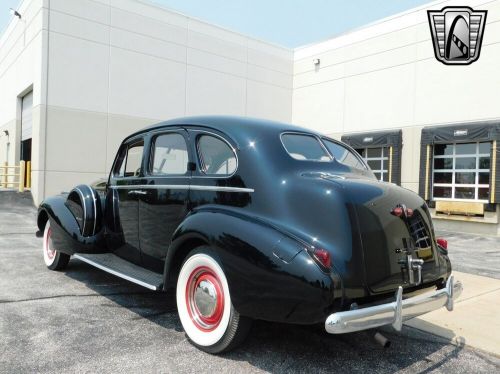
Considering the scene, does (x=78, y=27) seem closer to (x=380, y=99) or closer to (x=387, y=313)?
(x=380, y=99)

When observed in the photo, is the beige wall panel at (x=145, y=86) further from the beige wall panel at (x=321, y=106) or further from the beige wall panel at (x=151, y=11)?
the beige wall panel at (x=321, y=106)

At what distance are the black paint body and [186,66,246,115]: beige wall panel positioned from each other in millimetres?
14042

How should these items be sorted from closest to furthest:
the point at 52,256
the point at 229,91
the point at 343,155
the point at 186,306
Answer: the point at 186,306 < the point at 343,155 < the point at 52,256 < the point at 229,91

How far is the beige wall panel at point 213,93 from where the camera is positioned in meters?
17.6

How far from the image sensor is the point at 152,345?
338 centimetres

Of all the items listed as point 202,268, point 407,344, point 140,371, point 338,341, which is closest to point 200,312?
point 202,268

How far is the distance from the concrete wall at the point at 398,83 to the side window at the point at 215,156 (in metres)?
12.4

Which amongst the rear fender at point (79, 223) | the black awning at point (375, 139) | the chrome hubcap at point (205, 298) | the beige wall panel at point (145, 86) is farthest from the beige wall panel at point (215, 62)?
the chrome hubcap at point (205, 298)

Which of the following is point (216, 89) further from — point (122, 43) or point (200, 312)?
point (200, 312)

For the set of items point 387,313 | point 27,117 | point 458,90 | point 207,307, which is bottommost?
point 207,307

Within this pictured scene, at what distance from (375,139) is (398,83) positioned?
218 centimetres

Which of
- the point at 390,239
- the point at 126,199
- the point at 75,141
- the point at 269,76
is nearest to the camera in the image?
the point at 390,239

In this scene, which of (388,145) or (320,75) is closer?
(388,145)

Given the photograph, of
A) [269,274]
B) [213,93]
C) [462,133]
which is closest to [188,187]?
[269,274]
